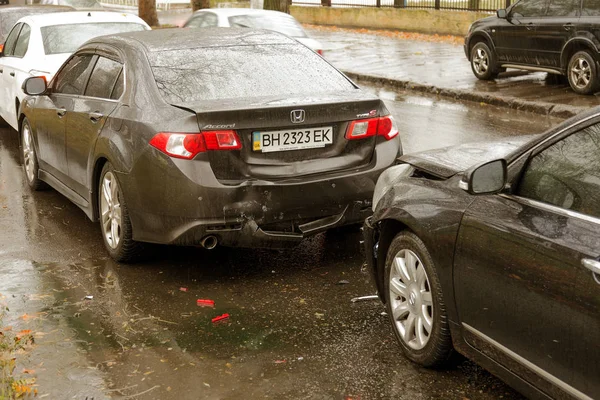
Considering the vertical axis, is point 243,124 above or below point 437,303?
above

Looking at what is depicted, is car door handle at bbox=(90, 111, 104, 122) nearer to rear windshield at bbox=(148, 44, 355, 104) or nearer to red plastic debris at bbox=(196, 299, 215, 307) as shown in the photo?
rear windshield at bbox=(148, 44, 355, 104)

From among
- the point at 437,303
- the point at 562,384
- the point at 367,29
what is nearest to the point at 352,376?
the point at 437,303

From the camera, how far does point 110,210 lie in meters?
7.21

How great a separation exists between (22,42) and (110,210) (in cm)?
600

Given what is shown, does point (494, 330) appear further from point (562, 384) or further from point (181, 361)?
point (181, 361)

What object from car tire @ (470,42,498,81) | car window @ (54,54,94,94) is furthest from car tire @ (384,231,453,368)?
car tire @ (470,42,498,81)

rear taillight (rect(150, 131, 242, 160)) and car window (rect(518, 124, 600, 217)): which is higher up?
car window (rect(518, 124, 600, 217))

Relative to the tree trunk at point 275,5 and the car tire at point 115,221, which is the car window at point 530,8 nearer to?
the tree trunk at point 275,5

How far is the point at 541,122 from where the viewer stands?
43.8 feet

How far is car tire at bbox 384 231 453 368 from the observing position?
487 cm

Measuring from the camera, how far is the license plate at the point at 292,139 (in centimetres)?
640

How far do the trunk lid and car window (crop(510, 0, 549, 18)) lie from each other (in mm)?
9883

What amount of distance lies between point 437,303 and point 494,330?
1.68ft

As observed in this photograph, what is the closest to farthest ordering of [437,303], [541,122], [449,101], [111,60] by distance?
[437,303]
[111,60]
[541,122]
[449,101]
